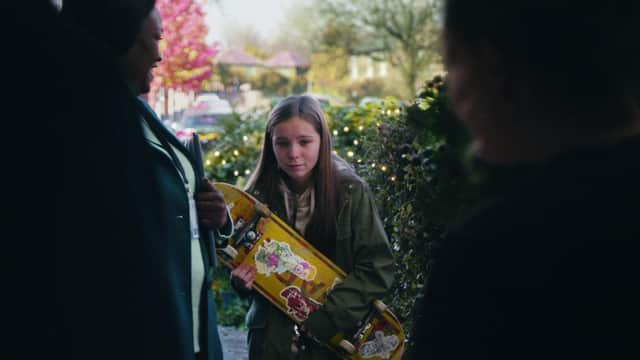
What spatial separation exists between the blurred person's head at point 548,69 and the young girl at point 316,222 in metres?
2.08

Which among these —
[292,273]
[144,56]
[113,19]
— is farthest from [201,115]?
[113,19]

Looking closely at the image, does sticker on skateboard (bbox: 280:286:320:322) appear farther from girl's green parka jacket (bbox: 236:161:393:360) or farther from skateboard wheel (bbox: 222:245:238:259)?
skateboard wheel (bbox: 222:245:238:259)

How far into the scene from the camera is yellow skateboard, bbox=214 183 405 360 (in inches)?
130

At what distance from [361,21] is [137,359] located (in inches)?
1477

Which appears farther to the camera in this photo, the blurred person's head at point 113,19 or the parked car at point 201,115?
the parked car at point 201,115

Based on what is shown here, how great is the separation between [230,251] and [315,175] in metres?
0.49

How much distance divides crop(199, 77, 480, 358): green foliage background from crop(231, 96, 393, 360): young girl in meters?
0.23

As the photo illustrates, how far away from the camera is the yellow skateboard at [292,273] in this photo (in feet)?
10.8

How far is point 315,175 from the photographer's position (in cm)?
351

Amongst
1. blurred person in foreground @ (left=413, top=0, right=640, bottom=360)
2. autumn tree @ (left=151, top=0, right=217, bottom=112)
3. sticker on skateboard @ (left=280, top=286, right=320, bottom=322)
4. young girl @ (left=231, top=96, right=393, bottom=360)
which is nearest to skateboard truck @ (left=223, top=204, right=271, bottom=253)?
young girl @ (left=231, top=96, right=393, bottom=360)

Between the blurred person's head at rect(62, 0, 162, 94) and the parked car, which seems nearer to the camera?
the blurred person's head at rect(62, 0, 162, 94)

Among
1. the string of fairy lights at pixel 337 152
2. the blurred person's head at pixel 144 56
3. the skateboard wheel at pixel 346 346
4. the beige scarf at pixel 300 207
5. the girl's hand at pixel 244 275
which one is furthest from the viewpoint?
the string of fairy lights at pixel 337 152

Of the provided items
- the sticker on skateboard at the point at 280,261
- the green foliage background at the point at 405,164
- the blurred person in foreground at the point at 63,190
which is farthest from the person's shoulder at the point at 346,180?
the blurred person in foreground at the point at 63,190

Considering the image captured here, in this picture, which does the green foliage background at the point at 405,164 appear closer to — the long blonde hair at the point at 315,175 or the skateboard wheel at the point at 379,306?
the skateboard wheel at the point at 379,306
